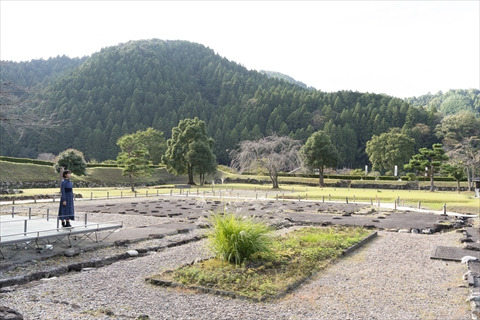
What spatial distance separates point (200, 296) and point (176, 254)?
3074mm

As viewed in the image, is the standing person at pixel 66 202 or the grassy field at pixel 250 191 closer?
the standing person at pixel 66 202

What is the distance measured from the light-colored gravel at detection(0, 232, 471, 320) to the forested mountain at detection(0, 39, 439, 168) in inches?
2355

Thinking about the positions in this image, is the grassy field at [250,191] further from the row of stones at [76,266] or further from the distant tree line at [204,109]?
the distant tree line at [204,109]

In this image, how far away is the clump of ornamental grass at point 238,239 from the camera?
7.27 m

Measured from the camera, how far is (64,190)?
963 cm

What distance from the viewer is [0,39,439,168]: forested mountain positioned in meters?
71.6

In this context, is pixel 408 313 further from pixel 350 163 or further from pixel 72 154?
pixel 350 163

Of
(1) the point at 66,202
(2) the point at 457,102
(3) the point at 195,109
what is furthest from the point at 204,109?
(1) the point at 66,202

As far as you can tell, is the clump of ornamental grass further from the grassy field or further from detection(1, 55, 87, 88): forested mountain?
detection(1, 55, 87, 88): forested mountain

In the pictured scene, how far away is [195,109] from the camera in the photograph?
87062 mm

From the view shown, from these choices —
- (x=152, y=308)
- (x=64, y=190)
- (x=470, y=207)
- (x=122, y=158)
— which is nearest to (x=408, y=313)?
(x=152, y=308)

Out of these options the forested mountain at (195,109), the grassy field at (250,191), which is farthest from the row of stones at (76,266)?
the forested mountain at (195,109)

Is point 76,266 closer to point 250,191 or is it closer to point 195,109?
point 250,191

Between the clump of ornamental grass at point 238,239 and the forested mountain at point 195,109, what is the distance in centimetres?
5991
